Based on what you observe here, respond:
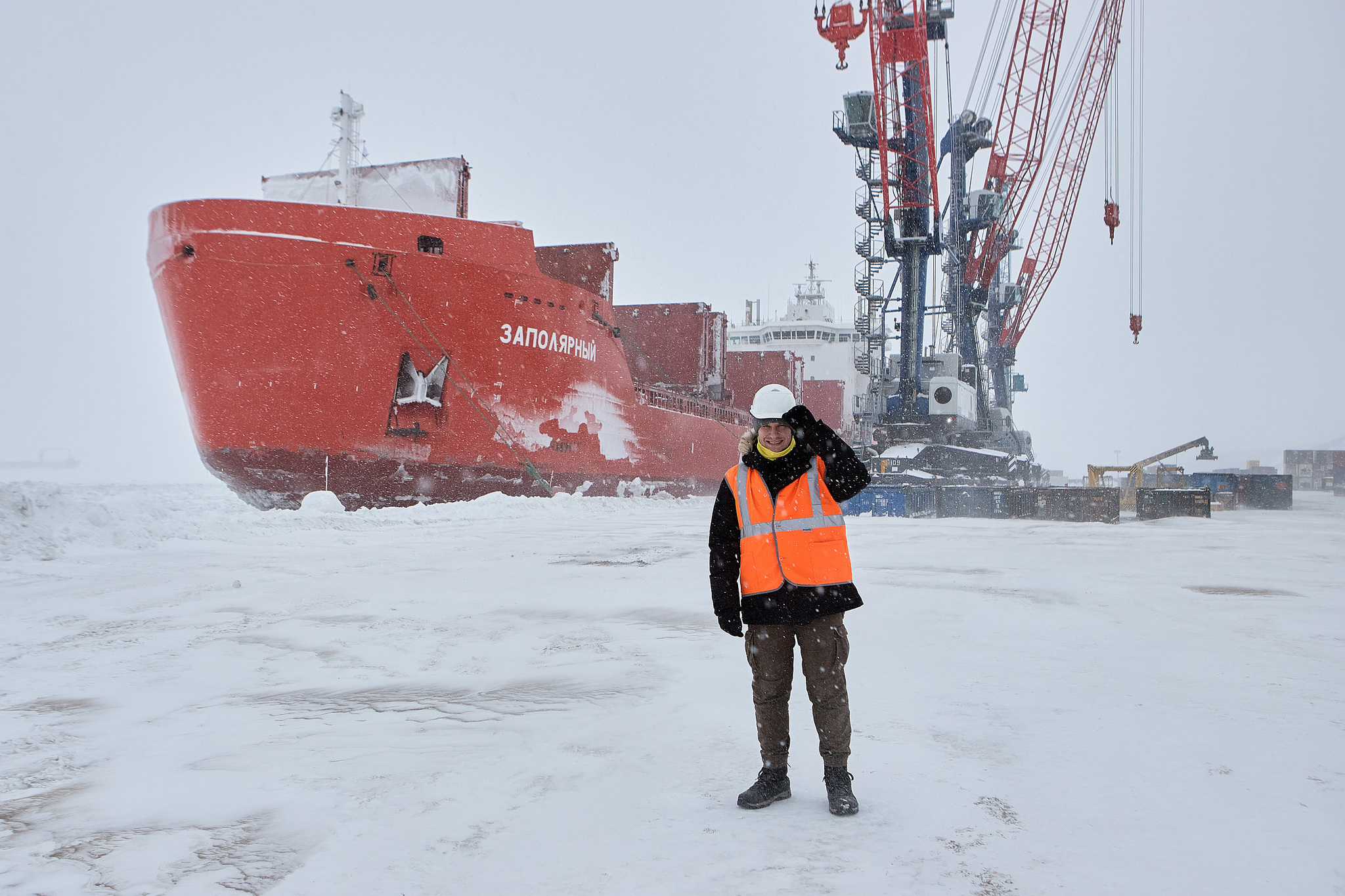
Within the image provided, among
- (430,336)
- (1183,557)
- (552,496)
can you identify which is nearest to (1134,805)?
(1183,557)

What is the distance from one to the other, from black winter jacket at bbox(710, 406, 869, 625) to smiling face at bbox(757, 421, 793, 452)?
0.03 meters

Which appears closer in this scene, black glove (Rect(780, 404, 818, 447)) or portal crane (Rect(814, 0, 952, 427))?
black glove (Rect(780, 404, 818, 447))

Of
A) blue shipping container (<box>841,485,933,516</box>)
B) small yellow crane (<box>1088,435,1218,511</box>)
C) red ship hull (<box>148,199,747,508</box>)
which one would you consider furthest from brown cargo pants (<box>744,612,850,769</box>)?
small yellow crane (<box>1088,435,1218,511</box>)

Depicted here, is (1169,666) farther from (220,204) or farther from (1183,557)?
(220,204)

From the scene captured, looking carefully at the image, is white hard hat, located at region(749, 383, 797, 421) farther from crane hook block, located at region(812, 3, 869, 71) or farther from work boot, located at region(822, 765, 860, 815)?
crane hook block, located at region(812, 3, 869, 71)

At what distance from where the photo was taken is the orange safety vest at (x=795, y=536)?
256 cm

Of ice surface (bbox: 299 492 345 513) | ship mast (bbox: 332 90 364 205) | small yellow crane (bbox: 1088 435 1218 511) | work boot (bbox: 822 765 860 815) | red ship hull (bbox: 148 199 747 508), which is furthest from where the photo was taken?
small yellow crane (bbox: 1088 435 1218 511)

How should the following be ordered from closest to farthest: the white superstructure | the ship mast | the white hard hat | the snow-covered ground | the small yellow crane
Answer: the snow-covered ground
the white hard hat
the ship mast
the small yellow crane
the white superstructure

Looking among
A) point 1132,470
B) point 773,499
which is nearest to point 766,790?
point 773,499

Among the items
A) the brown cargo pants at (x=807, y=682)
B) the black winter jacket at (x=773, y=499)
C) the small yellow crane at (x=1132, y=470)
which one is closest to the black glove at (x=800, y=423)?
the black winter jacket at (x=773, y=499)

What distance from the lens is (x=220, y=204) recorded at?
38.9ft

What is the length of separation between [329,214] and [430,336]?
7.71 feet

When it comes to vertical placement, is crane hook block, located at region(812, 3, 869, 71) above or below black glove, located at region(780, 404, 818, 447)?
above

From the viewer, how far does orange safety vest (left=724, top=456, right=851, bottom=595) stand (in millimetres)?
2561
